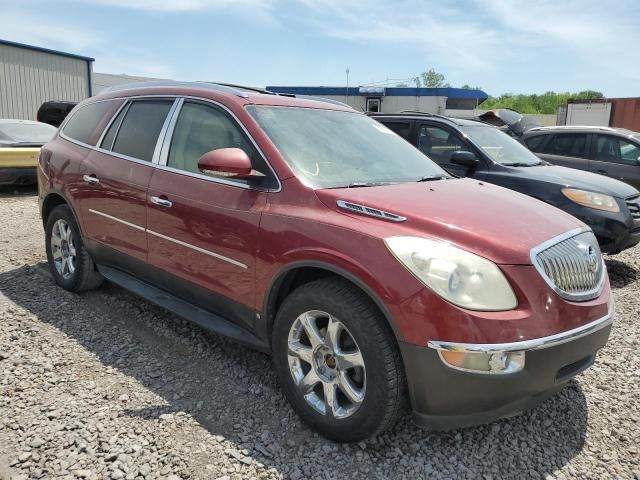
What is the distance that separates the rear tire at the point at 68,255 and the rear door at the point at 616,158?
7.68 meters

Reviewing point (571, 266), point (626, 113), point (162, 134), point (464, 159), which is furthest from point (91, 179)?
point (626, 113)

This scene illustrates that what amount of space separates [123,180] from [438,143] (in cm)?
430

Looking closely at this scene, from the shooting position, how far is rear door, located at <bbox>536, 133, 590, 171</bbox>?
853cm

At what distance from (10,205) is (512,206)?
360 inches

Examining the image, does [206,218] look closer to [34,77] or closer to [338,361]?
[338,361]

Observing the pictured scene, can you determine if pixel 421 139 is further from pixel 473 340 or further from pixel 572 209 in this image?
pixel 473 340

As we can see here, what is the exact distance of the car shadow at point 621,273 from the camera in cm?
571

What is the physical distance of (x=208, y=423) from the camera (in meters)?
2.80

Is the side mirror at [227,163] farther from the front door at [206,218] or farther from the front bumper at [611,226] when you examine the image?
the front bumper at [611,226]

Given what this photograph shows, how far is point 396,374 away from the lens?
237 cm

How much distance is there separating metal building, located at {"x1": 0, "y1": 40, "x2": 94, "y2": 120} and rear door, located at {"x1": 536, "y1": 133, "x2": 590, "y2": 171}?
57.7ft

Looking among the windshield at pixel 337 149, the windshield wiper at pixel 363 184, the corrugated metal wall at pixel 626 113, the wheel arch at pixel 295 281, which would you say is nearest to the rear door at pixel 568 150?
the windshield at pixel 337 149

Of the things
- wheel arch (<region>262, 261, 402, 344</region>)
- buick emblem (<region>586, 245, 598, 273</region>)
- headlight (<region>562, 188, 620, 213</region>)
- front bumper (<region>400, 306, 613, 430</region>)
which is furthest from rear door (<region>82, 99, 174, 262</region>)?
headlight (<region>562, 188, 620, 213</region>)

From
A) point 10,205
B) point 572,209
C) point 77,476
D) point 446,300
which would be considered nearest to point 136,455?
point 77,476
